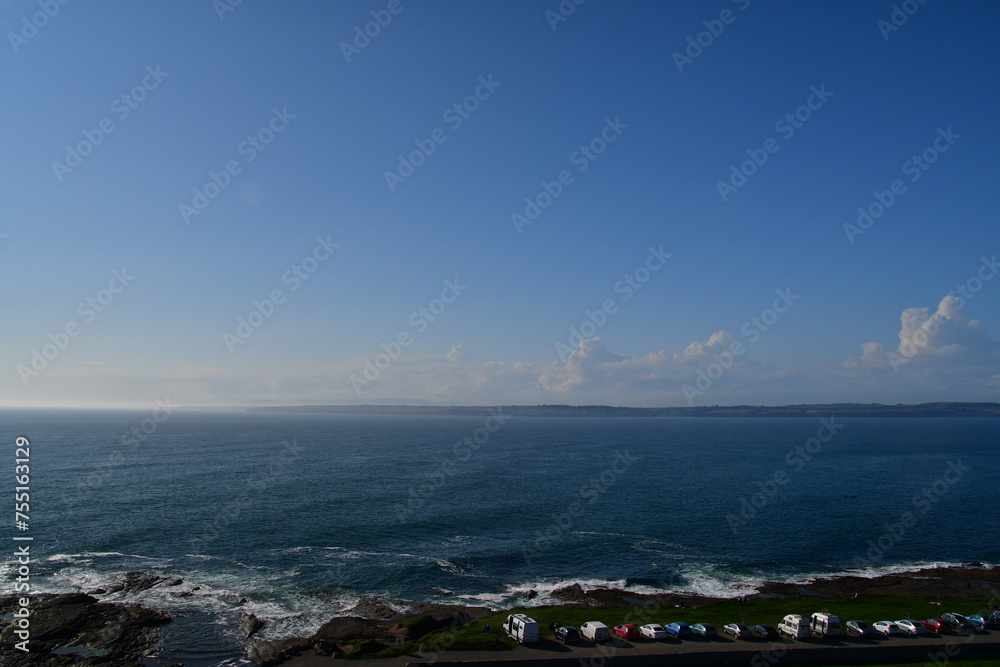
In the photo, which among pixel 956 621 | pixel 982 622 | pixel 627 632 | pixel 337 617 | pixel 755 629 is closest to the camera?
pixel 627 632

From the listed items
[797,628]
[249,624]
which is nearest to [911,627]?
[797,628]

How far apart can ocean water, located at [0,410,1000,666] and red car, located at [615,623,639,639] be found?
465 inches

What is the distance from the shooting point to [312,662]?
3878 cm

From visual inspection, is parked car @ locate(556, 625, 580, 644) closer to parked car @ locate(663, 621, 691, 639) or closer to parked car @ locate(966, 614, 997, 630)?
parked car @ locate(663, 621, 691, 639)

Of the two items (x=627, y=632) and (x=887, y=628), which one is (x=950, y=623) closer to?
(x=887, y=628)

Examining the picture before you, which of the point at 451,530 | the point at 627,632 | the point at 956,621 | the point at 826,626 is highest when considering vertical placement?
the point at 826,626

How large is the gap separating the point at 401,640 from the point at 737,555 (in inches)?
1718

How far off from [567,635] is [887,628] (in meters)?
24.1

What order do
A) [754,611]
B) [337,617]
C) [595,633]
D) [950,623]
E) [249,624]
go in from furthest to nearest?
1. [754,611]
2. [337,617]
3. [249,624]
4. [950,623]
5. [595,633]

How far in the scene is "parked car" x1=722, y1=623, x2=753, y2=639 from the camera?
39.9 metres

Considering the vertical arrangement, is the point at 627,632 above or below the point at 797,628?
below

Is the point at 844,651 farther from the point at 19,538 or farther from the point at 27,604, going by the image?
the point at 19,538

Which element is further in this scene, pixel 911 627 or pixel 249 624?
pixel 249 624

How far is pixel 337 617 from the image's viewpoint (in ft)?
153
